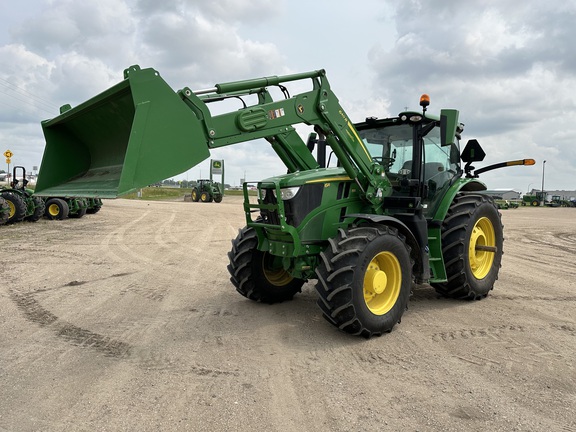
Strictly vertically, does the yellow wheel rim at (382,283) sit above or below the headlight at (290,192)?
below

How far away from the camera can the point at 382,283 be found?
15.6 ft

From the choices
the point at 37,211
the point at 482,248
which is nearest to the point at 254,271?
the point at 482,248

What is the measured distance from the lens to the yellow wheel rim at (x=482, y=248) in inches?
246

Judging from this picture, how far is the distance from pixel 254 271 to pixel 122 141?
7.53 ft

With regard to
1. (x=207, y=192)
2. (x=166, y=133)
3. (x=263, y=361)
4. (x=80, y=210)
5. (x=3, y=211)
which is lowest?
(x=263, y=361)

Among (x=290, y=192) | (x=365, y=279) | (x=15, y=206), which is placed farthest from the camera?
(x=15, y=206)

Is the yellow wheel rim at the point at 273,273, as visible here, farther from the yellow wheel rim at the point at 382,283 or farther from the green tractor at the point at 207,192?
the green tractor at the point at 207,192

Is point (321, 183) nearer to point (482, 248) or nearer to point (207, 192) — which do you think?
point (482, 248)

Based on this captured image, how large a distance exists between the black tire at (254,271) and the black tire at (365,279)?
136 centimetres

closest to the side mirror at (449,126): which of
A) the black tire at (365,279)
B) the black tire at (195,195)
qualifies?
the black tire at (365,279)

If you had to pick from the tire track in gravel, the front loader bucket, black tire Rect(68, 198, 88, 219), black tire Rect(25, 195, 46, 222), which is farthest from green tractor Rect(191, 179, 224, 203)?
the front loader bucket

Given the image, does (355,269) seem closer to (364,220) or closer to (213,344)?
(364,220)

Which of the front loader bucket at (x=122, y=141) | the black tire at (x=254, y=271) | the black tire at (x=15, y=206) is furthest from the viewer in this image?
the black tire at (x=15, y=206)

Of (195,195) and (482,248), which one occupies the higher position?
(195,195)
